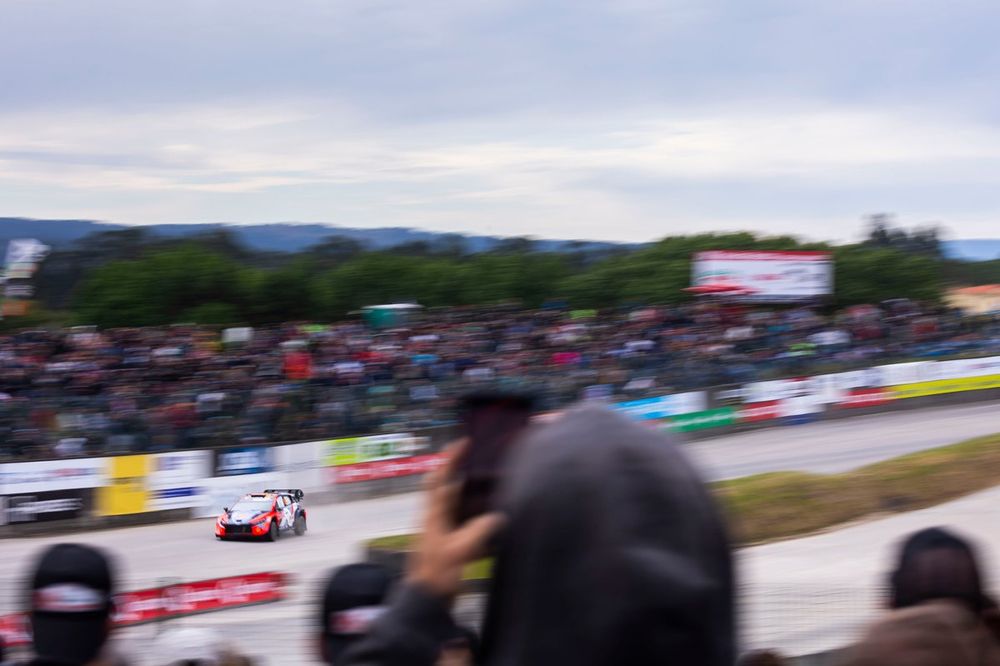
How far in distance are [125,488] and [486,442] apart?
1891 cm

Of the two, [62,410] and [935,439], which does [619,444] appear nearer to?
[62,410]

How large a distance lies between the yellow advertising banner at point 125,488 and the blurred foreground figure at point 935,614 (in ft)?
59.4

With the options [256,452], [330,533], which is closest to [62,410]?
[256,452]

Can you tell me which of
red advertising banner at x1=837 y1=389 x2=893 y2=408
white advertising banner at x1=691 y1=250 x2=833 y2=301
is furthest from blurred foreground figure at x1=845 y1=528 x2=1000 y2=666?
white advertising banner at x1=691 y1=250 x2=833 y2=301

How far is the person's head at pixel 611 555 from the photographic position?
1316mm

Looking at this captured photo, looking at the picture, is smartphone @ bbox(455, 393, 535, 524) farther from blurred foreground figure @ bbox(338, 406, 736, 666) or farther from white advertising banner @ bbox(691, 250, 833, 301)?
white advertising banner @ bbox(691, 250, 833, 301)

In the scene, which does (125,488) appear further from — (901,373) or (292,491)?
(901,373)

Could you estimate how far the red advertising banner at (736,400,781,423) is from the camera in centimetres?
2712

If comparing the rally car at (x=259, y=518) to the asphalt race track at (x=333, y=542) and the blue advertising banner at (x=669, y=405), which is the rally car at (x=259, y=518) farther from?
the blue advertising banner at (x=669, y=405)

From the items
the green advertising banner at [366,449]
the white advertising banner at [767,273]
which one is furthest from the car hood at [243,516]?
the white advertising banner at [767,273]

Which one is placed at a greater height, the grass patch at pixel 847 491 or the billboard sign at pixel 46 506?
the billboard sign at pixel 46 506

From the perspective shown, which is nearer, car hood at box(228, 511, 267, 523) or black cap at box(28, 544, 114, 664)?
black cap at box(28, 544, 114, 664)

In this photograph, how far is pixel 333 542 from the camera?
63.2 feet

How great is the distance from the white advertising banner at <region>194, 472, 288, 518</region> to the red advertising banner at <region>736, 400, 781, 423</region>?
467 inches
